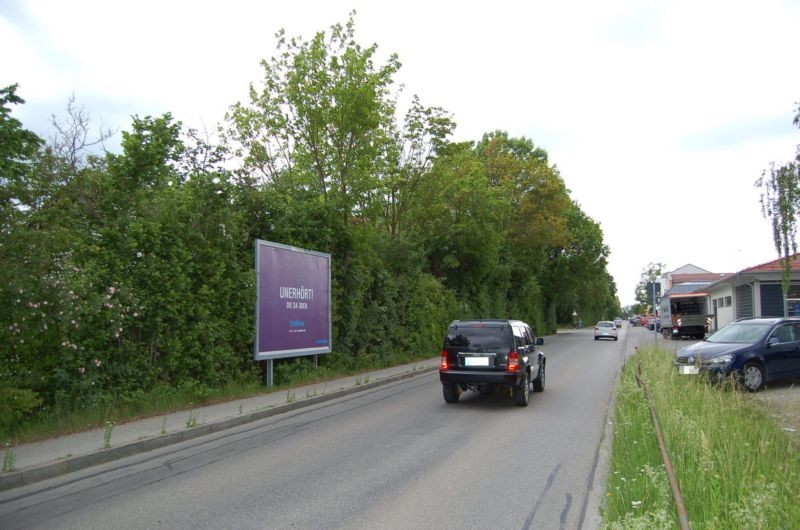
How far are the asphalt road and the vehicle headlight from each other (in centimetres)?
370

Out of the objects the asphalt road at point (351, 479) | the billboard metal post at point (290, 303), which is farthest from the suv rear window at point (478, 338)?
the billboard metal post at point (290, 303)

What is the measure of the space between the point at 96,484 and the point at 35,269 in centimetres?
276

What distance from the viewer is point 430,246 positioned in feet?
94.1

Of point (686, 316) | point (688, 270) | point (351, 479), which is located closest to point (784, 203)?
point (351, 479)

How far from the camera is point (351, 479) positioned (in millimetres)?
6277

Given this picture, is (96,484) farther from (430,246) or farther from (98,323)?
(430,246)

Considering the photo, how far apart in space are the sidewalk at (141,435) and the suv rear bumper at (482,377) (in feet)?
9.95

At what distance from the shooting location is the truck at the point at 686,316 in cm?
3972

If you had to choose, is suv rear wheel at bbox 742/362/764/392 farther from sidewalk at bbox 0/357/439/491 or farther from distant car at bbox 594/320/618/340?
distant car at bbox 594/320/618/340

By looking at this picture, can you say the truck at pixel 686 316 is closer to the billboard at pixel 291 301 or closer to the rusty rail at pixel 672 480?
the billboard at pixel 291 301

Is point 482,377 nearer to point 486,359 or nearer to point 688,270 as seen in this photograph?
point 486,359

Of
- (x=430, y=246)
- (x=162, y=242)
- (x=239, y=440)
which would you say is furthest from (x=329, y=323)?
(x=430, y=246)

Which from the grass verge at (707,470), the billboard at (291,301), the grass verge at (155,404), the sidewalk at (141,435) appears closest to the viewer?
the grass verge at (707,470)

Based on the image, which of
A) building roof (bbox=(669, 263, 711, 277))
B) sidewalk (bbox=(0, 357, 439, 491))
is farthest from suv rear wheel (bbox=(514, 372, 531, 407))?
building roof (bbox=(669, 263, 711, 277))
